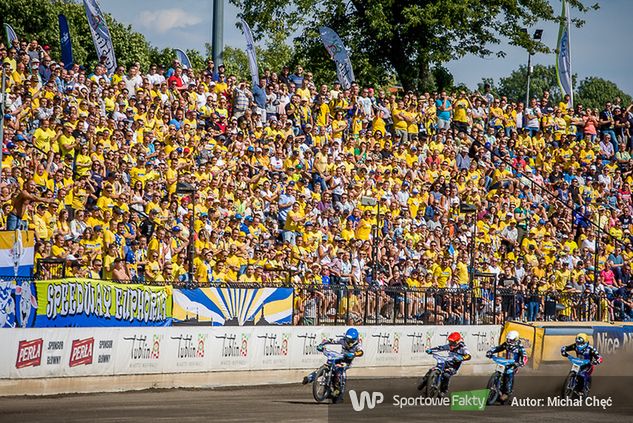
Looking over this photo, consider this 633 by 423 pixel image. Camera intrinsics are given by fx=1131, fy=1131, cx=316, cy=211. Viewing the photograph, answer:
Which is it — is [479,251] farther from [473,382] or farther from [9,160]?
[9,160]

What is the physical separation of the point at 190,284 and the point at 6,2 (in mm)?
49401

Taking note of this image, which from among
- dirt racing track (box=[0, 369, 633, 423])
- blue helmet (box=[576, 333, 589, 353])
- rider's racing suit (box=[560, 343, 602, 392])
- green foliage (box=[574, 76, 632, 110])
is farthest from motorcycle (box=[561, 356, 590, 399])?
green foliage (box=[574, 76, 632, 110])

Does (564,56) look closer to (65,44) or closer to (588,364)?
(65,44)

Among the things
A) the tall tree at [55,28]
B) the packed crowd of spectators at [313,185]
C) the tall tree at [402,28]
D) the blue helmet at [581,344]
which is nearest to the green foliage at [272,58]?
the tall tree at [55,28]

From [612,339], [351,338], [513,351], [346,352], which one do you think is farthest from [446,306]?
[346,352]

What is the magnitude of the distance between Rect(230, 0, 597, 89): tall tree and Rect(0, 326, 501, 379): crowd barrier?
2152 cm

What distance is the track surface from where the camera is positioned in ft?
57.7

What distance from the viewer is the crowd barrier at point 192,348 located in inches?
802

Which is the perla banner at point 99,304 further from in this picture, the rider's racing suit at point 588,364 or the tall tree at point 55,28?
the tall tree at point 55,28

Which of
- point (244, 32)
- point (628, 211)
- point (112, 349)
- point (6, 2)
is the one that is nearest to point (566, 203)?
point (628, 211)

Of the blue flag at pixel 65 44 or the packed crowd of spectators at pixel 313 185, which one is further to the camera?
the blue flag at pixel 65 44

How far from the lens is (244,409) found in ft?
64.1

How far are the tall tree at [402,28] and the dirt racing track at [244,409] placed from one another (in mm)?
26798

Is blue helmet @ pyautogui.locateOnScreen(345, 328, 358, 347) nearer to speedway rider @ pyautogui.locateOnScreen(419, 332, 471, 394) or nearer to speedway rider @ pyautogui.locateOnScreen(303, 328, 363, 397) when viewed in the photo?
speedway rider @ pyautogui.locateOnScreen(303, 328, 363, 397)
